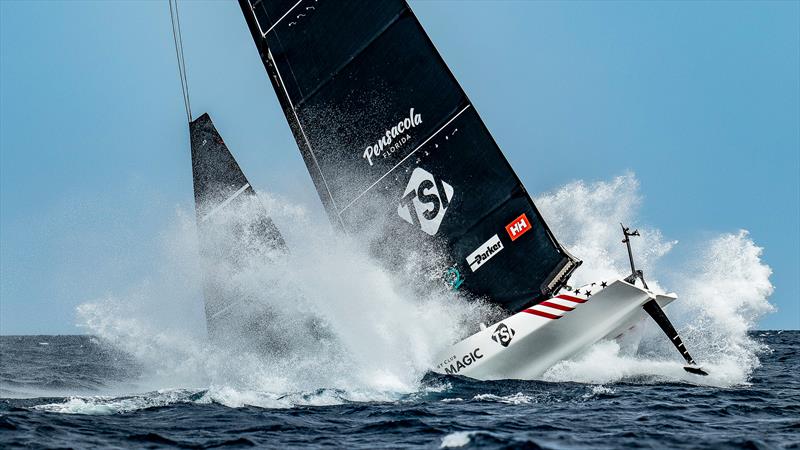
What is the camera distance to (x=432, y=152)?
1204cm

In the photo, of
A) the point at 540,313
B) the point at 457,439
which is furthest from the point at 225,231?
the point at 457,439

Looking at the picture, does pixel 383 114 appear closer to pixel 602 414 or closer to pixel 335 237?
pixel 335 237

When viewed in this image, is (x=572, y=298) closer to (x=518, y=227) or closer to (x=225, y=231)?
(x=518, y=227)

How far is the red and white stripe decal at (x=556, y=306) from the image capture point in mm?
11156

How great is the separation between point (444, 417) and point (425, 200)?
4.10m

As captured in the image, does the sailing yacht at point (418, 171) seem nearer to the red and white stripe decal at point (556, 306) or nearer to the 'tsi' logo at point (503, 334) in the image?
the 'tsi' logo at point (503, 334)

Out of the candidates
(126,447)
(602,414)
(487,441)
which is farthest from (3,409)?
(602,414)

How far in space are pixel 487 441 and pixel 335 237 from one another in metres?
5.97

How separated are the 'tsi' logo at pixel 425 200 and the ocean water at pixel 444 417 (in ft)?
6.88

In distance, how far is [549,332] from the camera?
11.3 metres

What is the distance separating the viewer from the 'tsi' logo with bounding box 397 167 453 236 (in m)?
12.1

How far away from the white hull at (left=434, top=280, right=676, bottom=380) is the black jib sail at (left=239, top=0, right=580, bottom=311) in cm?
61

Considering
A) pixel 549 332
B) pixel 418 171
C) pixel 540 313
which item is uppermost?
pixel 418 171

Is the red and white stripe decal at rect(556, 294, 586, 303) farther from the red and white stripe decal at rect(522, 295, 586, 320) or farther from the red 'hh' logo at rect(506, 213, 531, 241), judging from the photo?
the red 'hh' logo at rect(506, 213, 531, 241)
